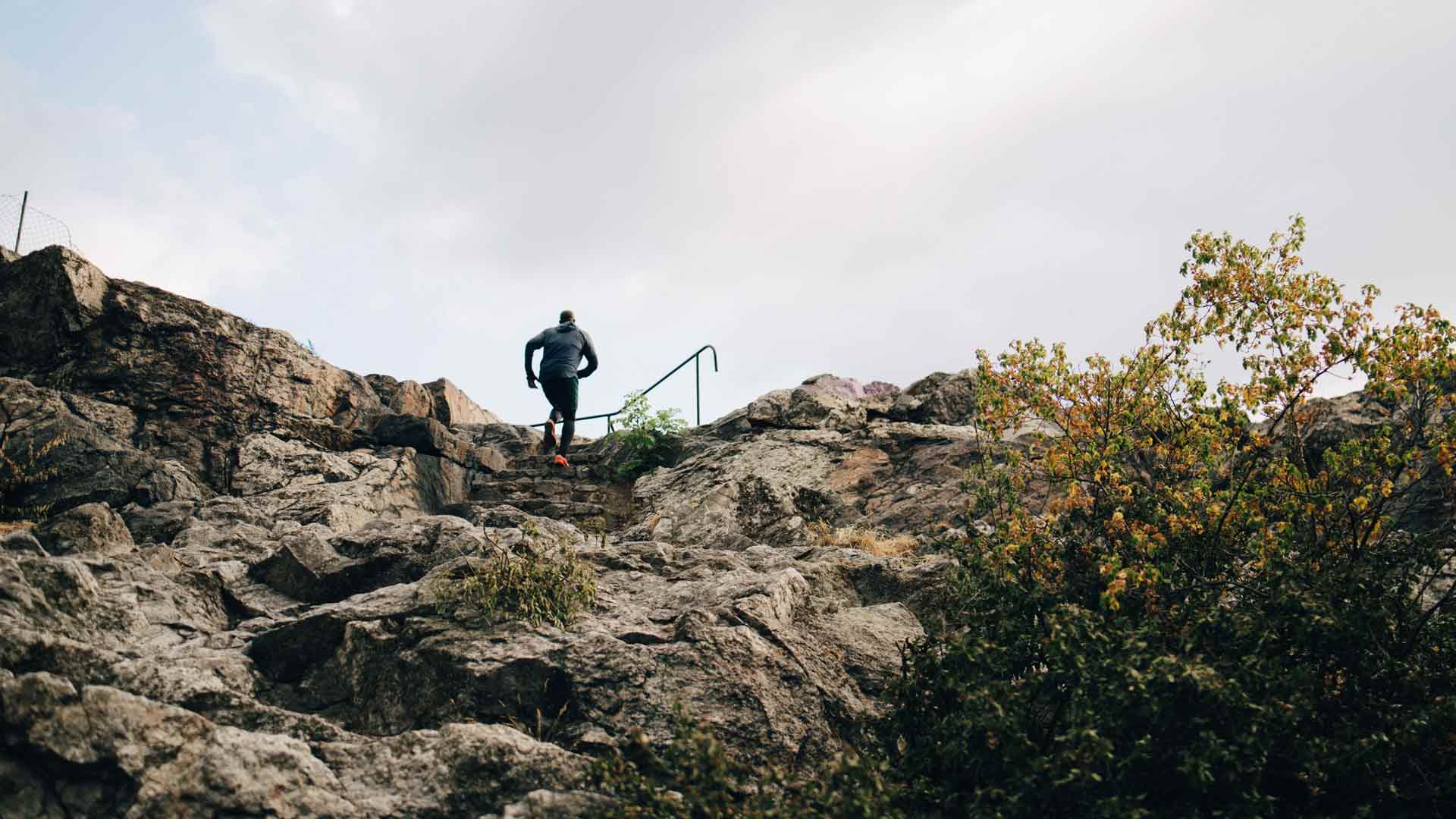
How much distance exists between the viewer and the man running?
1482cm

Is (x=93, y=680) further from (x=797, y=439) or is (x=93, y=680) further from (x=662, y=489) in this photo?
(x=797, y=439)

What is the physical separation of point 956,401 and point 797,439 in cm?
249

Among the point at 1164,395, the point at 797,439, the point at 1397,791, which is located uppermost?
the point at 797,439

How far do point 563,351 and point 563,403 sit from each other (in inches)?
30.4

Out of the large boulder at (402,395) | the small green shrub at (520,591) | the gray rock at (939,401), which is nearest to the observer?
the small green shrub at (520,591)

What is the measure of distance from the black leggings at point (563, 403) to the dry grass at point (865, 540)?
4.87 metres

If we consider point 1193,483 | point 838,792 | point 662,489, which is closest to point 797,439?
point 662,489

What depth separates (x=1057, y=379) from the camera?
298 inches

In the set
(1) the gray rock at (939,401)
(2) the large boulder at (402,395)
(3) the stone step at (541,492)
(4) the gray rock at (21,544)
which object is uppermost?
(2) the large boulder at (402,395)

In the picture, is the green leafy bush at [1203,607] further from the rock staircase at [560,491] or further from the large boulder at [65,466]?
the large boulder at [65,466]

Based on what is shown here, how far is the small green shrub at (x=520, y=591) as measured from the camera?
643 cm

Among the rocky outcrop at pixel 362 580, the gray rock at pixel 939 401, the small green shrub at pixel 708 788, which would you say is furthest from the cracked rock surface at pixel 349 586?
the small green shrub at pixel 708 788

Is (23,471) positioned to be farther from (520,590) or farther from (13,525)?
(520,590)

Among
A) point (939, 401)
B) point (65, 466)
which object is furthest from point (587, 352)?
point (65, 466)
